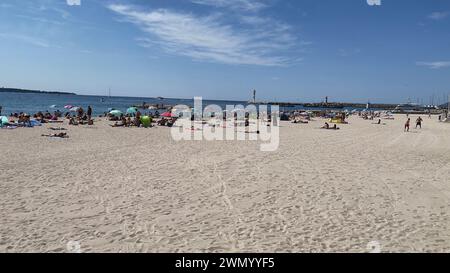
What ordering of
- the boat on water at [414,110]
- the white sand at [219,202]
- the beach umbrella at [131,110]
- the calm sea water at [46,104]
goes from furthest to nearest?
the boat on water at [414,110] → the calm sea water at [46,104] → the beach umbrella at [131,110] → the white sand at [219,202]

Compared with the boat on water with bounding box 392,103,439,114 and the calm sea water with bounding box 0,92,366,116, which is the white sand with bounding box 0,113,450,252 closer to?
the calm sea water with bounding box 0,92,366,116

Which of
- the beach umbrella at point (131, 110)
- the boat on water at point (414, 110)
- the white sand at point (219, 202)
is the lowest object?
the white sand at point (219, 202)

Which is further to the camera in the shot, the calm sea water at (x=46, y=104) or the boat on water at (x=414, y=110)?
the boat on water at (x=414, y=110)

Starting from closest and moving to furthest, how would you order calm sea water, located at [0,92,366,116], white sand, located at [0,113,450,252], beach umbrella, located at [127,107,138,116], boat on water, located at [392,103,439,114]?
white sand, located at [0,113,450,252]
beach umbrella, located at [127,107,138,116]
calm sea water, located at [0,92,366,116]
boat on water, located at [392,103,439,114]

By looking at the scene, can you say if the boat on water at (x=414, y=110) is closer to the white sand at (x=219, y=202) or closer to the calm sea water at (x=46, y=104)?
the calm sea water at (x=46, y=104)

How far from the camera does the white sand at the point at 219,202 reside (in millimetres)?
4695

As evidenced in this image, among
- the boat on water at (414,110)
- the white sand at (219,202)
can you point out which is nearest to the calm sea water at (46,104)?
the boat on water at (414,110)

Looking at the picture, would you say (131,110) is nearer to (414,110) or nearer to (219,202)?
(219,202)

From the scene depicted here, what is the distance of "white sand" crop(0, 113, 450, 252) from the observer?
470 cm

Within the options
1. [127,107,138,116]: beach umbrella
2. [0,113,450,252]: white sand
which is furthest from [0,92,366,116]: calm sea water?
[0,113,450,252]: white sand

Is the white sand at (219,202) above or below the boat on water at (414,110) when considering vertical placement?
below
